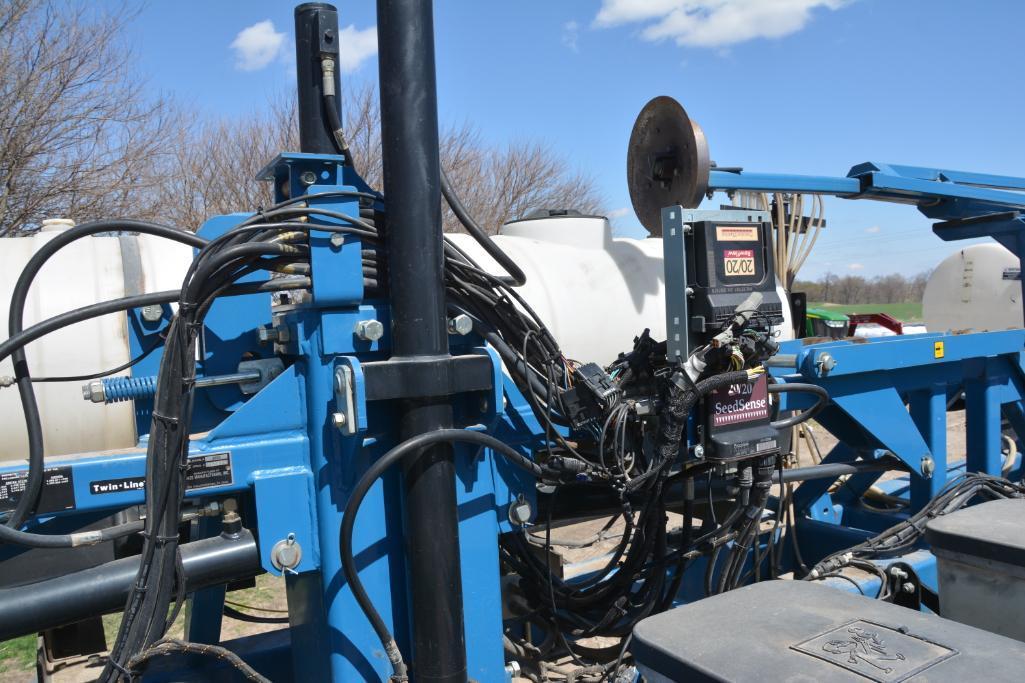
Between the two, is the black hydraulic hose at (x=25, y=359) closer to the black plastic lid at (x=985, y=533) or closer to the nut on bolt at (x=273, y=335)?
the nut on bolt at (x=273, y=335)

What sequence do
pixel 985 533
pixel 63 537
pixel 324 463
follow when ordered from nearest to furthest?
pixel 63 537 < pixel 324 463 < pixel 985 533

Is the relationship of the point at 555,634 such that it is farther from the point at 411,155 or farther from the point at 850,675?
the point at 411,155

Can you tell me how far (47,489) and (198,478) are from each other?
33 centimetres

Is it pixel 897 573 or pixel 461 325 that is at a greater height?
pixel 461 325

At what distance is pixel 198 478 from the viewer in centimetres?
195

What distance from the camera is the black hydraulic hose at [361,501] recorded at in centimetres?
188

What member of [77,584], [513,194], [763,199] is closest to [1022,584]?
[763,199]

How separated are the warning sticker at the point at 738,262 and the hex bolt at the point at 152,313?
1684 mm

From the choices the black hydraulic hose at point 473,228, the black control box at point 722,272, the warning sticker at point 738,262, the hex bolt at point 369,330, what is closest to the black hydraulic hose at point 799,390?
the black control box at point 722,272

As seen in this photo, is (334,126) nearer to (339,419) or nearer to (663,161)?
(339,419)

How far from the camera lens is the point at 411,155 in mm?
1957

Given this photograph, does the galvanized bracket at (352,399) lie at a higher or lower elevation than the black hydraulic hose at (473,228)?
lower

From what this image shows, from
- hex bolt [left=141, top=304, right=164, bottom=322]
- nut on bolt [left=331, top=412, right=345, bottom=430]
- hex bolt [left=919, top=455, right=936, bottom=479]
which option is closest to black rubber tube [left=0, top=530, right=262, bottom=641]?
nut on bolt [left=331, top=412, right=345, bottom=430]

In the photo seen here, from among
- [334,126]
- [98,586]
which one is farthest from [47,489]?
[334,126]
